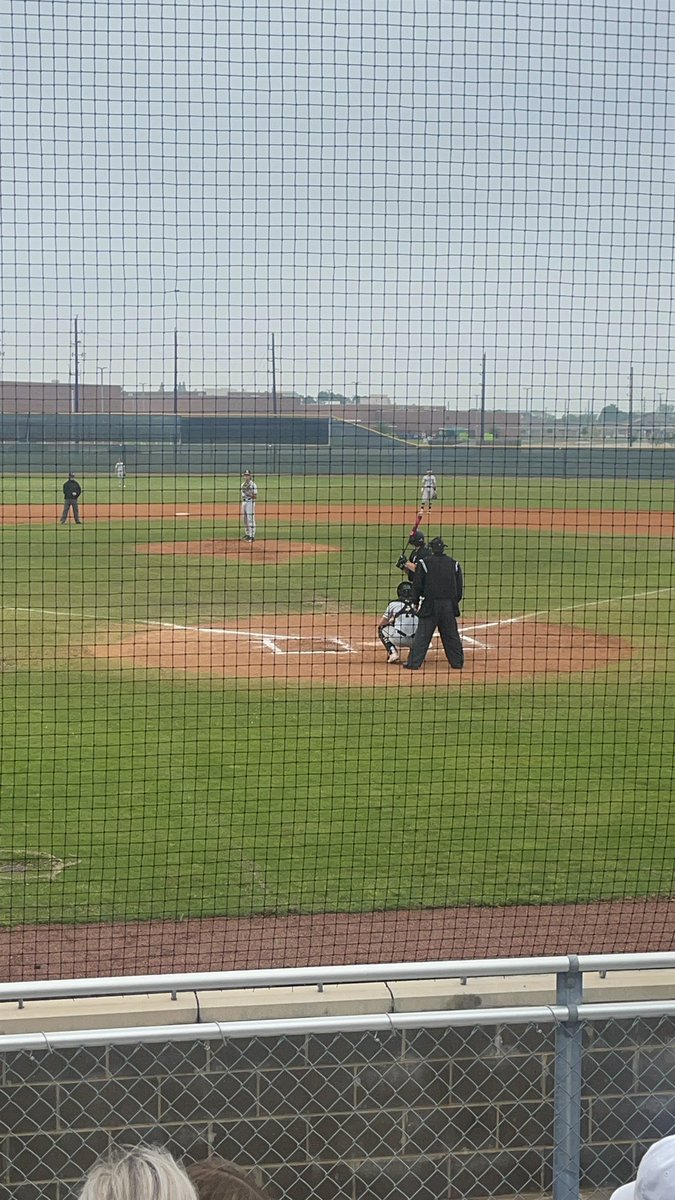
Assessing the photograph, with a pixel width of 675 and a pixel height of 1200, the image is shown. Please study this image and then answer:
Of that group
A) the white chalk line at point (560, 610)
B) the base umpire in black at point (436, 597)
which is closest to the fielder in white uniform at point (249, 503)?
the white chalk line at point (560, 610)

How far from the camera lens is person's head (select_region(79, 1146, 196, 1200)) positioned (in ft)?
6.77

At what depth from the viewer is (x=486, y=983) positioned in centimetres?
569

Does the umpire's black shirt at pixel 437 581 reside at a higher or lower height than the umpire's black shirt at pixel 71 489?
lower

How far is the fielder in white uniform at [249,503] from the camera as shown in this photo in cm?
2731

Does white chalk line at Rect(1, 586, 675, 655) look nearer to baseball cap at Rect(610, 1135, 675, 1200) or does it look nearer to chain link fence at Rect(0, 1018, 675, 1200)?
chain link fence at Rect(0, 1018, 675, 1200)

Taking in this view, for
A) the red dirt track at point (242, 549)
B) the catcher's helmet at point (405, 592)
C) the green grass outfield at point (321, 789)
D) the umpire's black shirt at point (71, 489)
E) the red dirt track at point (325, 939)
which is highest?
the umpire's black shirt at point (71, 489)

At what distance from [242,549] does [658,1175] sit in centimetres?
2529

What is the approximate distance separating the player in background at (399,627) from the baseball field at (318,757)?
0.99ft

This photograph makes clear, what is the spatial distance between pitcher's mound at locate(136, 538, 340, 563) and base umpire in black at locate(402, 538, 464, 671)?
10713 mm

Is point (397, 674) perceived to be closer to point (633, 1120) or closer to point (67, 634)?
point (67, 634)

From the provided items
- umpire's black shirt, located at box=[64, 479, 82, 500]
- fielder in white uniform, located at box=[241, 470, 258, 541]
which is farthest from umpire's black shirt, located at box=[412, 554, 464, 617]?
umpire's black shirt, located at box=[64, 479, 82, 500]

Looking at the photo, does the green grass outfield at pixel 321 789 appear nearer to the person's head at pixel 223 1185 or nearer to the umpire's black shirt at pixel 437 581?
the umpire's black shirt at pixel 437 581

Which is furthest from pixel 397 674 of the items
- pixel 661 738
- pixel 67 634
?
pixel 67 634

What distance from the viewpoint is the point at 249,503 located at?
91.9 feet
